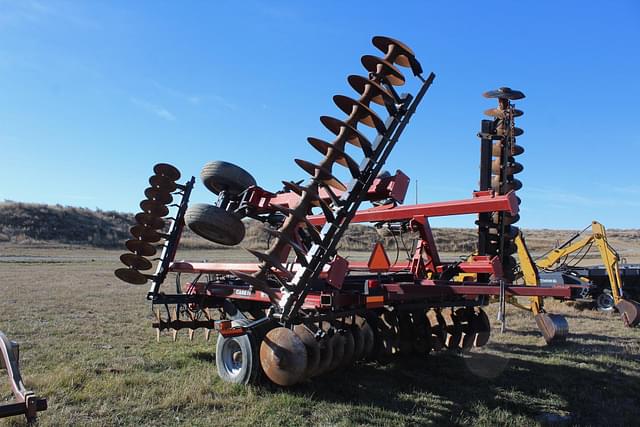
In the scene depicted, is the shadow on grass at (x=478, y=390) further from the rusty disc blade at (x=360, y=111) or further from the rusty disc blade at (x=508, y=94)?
the rusty disc blade at (x=508, y=94)

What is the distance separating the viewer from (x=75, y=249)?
135ft

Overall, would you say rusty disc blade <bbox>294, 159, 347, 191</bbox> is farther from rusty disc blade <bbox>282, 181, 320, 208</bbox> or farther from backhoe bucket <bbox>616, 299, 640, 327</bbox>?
backhoe bucket <bbox>616, 299, 640, 327</bbox>

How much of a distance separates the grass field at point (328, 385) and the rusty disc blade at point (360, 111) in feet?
7.96

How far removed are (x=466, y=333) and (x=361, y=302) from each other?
274cm

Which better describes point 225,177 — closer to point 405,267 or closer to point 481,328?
point 405,267

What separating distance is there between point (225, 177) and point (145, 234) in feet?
5.11

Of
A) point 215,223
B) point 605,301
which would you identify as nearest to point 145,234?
point 215,223

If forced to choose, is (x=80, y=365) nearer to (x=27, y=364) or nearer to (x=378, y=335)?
(x=27, y=364)

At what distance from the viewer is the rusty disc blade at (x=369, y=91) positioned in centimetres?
412

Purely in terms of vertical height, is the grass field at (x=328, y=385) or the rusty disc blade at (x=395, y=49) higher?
the rusty disc blade at (x=395, y=49)

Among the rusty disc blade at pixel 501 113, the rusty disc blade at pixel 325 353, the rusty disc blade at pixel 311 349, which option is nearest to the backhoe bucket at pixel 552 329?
the rusty disc blade at pixel 501 113

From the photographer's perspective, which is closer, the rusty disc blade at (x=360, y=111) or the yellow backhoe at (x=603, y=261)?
the rusty disc blade at (x=360, y=111)

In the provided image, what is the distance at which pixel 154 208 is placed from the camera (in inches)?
264

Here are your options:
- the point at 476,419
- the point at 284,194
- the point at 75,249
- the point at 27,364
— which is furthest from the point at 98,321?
the point at 75,249
